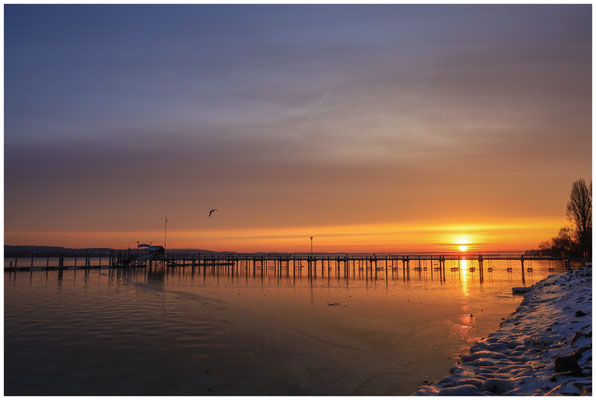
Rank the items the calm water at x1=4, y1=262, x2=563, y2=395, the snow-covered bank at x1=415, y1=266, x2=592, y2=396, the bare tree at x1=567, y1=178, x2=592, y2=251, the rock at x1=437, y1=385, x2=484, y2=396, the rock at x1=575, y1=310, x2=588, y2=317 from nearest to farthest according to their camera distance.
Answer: the snow-covered bank at x1=415, y1=266, x2=592, y2=396 < the rock at x1=437, y1=385, x2=484, y2=396 < the calm water at x1=4, y1=262, x2=563, y2=395 < the rock at x1=575, y1=310, x2=588, y2=317 < the bare tree at x1=567, y1=178, x2=592, y2=251

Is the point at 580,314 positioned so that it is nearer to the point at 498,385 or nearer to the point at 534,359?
the point at 534,359

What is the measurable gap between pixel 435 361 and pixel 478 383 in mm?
4153

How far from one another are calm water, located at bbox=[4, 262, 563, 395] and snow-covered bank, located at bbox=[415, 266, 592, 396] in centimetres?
137

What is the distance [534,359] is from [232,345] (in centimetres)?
1119

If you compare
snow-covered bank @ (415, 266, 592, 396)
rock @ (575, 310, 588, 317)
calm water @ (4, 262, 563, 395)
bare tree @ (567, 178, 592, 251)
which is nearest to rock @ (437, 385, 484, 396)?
snow-covered bank @ (415, 266, 592, 396)

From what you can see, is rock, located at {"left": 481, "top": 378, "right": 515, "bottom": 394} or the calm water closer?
rock, located at {"left": 481, "top": 378, "right": 515, "bottom": 394}

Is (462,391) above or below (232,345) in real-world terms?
above

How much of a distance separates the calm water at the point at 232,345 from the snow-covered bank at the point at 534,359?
1368mm

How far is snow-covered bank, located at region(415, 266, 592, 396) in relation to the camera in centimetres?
944

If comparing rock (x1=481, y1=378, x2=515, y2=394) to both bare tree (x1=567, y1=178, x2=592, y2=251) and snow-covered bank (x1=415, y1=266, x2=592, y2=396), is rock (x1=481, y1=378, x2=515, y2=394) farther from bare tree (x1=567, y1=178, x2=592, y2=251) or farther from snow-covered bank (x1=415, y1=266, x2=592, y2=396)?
bare tree (x1=567, y1=178, x2=592, y2=251)

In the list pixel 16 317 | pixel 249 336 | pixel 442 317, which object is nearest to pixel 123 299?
pixel 16 317

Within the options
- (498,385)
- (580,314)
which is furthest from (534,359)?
(580,314)

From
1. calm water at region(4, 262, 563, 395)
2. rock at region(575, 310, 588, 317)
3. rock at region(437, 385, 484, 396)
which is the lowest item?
calm water at region(4, 262, 563, 395)

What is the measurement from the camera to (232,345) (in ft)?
55.1
